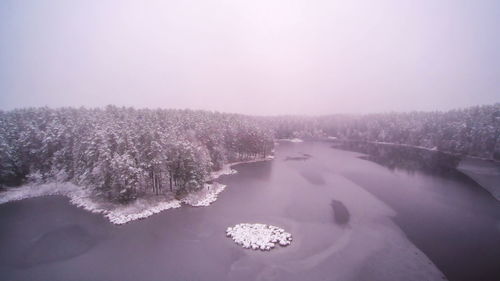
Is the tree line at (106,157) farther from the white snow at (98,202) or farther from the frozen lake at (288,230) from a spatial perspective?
the frozen lake at (288,230)

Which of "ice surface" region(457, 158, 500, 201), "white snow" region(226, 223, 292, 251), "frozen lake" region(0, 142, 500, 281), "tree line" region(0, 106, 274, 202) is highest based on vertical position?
"tree line" region(0, 106, 274, 202)

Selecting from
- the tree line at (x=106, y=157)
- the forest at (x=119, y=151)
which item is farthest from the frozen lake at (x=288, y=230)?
the forest at (x=119, y=151)

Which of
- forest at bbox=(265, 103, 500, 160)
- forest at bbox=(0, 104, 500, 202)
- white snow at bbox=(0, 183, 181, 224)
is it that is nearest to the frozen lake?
white snow at bbox=(0, 183, 181, 224)

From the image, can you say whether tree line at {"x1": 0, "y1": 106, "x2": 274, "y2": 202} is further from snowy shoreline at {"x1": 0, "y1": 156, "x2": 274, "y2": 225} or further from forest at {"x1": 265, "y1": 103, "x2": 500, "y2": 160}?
forest at {"x1": 265, "y1": 103, "x2": 500, "y2": 160}

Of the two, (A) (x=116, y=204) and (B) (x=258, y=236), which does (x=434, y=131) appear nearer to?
(B) (x=258, y=236)

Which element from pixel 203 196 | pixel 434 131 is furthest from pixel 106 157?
pixel 434 131

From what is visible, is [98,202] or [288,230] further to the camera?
[98,202]

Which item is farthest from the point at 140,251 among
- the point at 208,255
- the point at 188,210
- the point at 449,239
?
the point at 449,239
